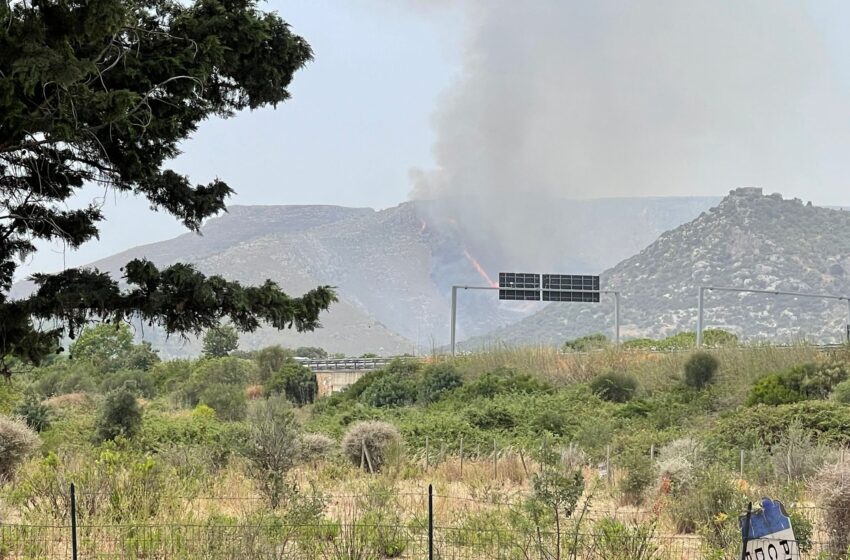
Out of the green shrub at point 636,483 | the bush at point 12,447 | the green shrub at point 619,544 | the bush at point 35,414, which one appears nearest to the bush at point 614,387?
the bush at point 35,414

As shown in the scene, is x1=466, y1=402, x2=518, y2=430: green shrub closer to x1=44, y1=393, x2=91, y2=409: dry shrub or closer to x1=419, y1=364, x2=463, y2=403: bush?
x1=419, y1=364, x2=463, y2=403: bush

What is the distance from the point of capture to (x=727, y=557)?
9.09m

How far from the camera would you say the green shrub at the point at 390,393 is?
35.3m

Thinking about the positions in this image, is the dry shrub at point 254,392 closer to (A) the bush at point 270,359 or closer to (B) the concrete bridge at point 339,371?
(B) the concrete bridge at point 339,371

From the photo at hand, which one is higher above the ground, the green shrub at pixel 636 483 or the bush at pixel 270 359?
the bush at pixel 270 359

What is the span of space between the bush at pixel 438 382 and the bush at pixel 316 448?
49.7 ft

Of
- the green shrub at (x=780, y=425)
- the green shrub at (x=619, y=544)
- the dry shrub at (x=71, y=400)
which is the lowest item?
the dry shrub at (x=71, y=400)

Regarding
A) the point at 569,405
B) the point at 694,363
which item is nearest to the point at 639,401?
the point at 569,405

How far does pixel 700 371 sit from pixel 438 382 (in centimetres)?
908

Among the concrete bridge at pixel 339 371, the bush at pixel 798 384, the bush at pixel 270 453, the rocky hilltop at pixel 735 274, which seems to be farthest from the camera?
the rocky hilltop at pixel 735 274

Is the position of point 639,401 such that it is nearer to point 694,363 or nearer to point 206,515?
point 694,363

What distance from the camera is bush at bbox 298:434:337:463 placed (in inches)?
693

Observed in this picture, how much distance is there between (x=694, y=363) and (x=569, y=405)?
16.2 ft

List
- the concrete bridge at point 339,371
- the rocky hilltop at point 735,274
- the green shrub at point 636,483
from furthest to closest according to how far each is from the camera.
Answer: the rocky hilltop at point 735,274 < the concrete bridge at point 339,371 < the green shrub at point 636,483
